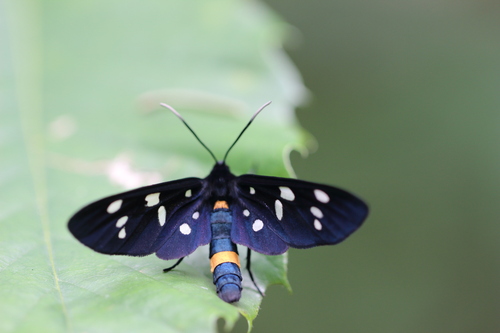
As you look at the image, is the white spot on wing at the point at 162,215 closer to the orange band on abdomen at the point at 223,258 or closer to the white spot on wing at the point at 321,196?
the orange band on abdomen at the point at 223,258

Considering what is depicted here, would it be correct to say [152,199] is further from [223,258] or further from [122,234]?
[223,258]

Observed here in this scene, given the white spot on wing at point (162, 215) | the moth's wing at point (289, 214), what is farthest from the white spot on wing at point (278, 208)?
the white spot on wing at point (162, 215)

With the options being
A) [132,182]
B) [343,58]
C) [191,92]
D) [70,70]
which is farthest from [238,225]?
[343,58]

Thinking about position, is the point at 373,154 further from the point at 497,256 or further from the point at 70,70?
the point at 70,70

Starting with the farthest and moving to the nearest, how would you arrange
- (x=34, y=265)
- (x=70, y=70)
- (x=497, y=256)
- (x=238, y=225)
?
(x=497, y=256) < (x=70, y=70) < (x=238, y=225) < (x=34, y=265)

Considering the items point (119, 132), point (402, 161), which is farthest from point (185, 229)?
point (402, 161)

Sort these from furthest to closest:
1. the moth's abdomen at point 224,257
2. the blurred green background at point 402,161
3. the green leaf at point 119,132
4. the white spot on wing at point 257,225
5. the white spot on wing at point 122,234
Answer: the blurred green background at point 402,161 → the white spot on wing at point 257,225 → the white spot on wing at point 122,234 → the moth's abdomen at point 224,257 → the green leaf at point 119,132
